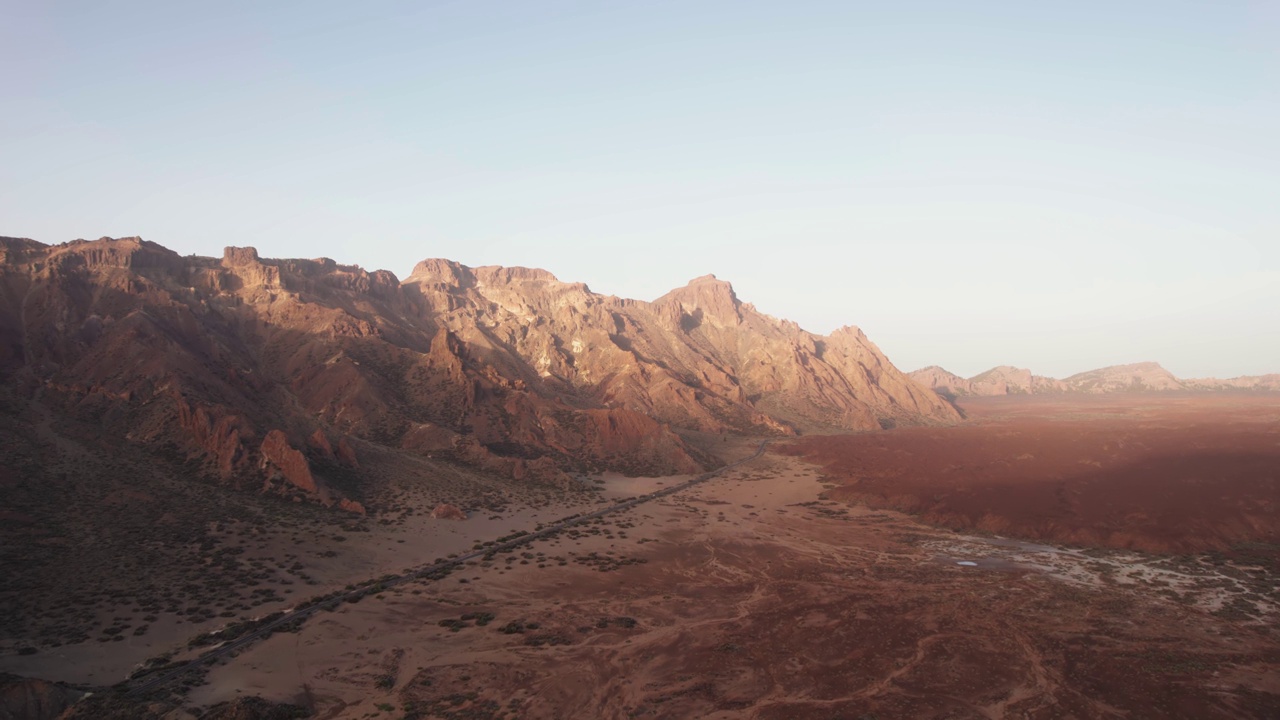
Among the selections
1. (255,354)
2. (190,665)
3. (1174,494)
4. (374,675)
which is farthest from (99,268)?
(1174,494)

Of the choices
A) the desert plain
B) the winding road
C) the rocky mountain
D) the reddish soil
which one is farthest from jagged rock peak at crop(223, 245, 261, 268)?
the reddish soil

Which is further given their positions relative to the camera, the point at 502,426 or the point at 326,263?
the point at 326,263

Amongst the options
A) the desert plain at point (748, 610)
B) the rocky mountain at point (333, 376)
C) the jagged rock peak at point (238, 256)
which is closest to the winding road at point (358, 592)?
the desert plain at point (748, 610)

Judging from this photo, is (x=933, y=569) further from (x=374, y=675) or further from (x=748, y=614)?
(x=374, y=675)

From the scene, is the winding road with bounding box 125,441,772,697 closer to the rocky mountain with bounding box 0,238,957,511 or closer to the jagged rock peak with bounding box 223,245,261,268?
the rocky mountain with bounding box 0,238,957,511

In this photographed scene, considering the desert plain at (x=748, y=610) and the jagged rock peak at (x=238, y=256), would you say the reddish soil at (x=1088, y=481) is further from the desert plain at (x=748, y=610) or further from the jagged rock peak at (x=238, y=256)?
the jagged rock peak at (x=238, y=256)

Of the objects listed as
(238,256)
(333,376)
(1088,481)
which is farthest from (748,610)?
(238,256)
